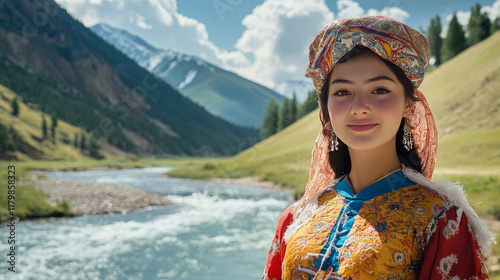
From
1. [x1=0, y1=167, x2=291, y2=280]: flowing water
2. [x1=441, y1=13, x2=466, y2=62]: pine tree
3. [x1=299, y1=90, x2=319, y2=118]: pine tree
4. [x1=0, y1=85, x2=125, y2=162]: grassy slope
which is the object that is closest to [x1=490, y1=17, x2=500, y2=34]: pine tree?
[x1=441, y1=13, x2=466, y2=62]: pine tree

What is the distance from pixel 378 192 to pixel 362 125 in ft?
1.15

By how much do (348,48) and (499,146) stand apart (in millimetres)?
30487

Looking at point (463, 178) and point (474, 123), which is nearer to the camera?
point (463, 178)

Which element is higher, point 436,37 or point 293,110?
point 436,37

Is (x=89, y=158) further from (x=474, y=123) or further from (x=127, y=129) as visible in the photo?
(x=474, y=123)

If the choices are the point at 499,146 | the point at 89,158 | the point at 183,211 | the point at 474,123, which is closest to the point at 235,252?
the point at 183,211

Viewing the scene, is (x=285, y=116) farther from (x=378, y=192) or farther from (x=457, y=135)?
(x=378, y=192)

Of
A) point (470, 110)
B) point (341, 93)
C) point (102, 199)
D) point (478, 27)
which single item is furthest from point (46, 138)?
point (341, 93)

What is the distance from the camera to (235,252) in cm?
1648

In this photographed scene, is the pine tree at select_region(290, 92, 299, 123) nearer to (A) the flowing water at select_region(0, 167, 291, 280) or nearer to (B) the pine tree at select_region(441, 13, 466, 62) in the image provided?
(B) the pine tree at select_region(441, 13, 466, 62)

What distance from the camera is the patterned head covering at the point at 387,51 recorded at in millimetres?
2043

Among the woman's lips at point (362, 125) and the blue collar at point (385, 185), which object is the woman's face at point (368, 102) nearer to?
the woman's lips at point (362, 125)

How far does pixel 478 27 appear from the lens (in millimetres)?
69438

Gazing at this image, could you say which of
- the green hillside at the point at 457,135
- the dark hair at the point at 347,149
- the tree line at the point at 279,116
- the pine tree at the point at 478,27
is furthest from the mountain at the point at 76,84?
the dark hair at the point at 347,149
